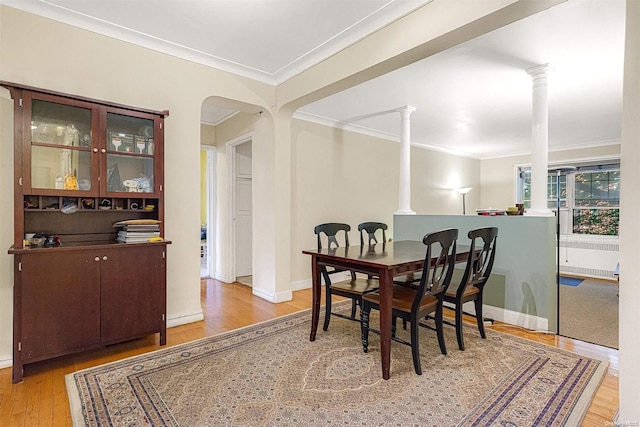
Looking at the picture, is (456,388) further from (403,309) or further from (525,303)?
(525,303)

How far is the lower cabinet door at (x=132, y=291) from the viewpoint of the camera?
2.32m

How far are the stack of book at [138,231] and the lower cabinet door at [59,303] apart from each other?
244mm

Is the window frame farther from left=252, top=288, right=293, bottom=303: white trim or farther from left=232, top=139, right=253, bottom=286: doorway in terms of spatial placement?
left=232, top=139, right=253, bottom=286: doorway

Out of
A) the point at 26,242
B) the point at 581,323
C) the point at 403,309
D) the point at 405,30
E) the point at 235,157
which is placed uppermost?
the point at 405,30

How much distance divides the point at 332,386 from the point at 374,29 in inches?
102

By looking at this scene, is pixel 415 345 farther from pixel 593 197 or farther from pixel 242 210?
pixel 593 197

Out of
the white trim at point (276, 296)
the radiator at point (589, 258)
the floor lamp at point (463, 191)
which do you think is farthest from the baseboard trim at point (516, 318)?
the floor lamp at point (463, 191)

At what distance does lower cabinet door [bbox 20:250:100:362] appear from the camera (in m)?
2.04

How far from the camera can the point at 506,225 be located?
3.10 metres

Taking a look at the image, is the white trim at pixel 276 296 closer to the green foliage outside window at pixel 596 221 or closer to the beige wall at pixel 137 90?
the beige wall at pixel 137 90

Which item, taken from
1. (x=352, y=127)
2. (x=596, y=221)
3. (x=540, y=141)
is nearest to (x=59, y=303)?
(x=540, y=141)

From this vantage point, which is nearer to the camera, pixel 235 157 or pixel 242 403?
pixel 242 403

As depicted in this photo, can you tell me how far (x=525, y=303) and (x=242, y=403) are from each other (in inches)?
104

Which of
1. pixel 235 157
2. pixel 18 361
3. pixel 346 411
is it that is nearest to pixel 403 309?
pixel 346 411
